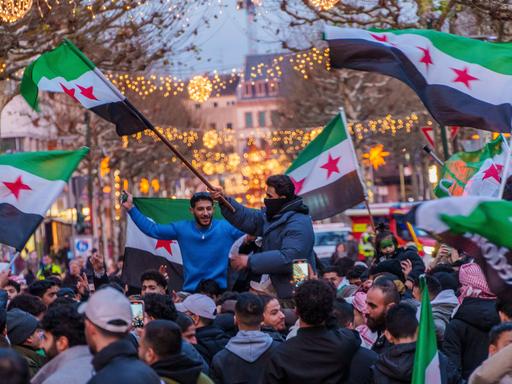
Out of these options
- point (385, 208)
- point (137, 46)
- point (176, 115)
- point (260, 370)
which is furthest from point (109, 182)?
point (260, 370)

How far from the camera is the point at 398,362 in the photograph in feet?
24.4

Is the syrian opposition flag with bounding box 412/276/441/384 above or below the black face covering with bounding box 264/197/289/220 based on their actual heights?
below

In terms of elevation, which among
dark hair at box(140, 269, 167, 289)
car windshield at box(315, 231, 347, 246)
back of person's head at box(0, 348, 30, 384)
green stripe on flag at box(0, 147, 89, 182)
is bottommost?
car windshield at box(315, 231, 347, 246)

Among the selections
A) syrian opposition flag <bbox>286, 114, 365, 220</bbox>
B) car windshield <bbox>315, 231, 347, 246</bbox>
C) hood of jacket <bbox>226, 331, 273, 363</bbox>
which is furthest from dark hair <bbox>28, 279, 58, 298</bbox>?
car windshield <bbox>315, 231, 347, 246</bbox>

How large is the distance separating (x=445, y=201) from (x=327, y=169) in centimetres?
765

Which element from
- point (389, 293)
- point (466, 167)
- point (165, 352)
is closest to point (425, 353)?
point (389, 293)

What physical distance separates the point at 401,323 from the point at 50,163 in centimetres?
466

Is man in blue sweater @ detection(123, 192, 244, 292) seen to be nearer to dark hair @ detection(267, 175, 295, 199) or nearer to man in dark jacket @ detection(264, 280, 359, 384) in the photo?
dark hair @ detection(267, 175, 295, 199)

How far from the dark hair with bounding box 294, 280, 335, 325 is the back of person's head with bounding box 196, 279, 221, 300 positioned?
4001 millimetres

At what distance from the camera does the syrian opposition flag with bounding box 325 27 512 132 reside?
10578mm

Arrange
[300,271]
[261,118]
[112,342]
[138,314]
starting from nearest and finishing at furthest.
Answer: [112,342] < [138,314] < [300,271] < [261,118]

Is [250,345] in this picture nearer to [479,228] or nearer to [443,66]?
[479,228]

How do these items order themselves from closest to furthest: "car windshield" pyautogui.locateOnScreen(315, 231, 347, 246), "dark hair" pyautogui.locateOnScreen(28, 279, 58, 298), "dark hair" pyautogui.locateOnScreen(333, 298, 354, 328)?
"dark hair" pyautogui.locateOnScreen(333, 298, 354, 328), "dark hair" pyautogui.locateOnScreen(28, 279, 58, 298), "car windshield" pyautogui.locateOnScreen(315, 231, 347, 246)

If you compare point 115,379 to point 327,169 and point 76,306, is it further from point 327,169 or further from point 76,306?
point 327,169
